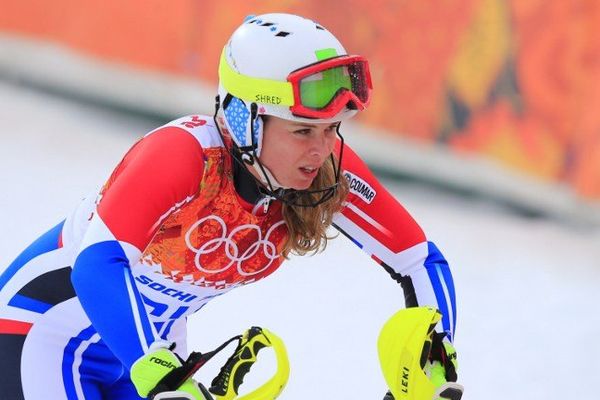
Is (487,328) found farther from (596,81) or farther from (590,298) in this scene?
(596,81)

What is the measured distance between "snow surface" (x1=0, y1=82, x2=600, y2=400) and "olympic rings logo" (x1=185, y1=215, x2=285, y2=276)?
1.58 metres

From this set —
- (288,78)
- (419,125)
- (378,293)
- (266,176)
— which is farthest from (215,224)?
(419,125)

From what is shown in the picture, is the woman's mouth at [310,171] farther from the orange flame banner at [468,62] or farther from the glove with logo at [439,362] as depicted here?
the orange flame banner at [468,62]

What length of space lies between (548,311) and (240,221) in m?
3.20

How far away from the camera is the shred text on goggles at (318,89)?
2627mm

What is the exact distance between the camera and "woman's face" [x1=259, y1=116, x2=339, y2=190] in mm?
2689

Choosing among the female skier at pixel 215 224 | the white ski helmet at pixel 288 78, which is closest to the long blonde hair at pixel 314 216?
the female skier at pixel 215 224

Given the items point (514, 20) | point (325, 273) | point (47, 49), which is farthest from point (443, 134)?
point (47, 49)

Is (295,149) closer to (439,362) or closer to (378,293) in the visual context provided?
(439,362)

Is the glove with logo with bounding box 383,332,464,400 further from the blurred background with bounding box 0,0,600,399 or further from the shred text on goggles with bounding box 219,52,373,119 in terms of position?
the blurred background with bounding box 0,0,600,399

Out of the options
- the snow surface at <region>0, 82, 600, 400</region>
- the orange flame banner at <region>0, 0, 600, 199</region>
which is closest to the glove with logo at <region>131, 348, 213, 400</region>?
the snow surface at <region>0, 82, 600, 400</region>

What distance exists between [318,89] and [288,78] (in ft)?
0.25

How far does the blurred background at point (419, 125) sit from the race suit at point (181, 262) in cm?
219

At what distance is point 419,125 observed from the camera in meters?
7.85
